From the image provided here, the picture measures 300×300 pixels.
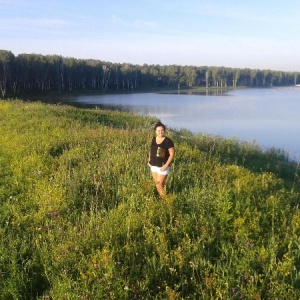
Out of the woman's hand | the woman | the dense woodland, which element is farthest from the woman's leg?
the dense woodland

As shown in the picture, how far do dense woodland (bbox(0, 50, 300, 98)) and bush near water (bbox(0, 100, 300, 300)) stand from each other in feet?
187

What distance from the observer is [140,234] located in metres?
5.19

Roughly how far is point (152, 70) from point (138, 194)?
134717mm

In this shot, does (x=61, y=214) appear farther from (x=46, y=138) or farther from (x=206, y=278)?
(x=46, y=138)

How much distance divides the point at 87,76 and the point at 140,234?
104m

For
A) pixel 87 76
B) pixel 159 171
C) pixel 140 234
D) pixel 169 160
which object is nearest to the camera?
pixel 140 234

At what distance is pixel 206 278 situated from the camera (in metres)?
4.10

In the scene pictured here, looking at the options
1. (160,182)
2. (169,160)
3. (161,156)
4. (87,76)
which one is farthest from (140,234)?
(87,76)

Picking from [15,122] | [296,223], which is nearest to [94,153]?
[296,223]

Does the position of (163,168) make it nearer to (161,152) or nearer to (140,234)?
(161,152)

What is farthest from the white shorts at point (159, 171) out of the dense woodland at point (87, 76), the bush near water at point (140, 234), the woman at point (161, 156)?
the dense woodland at point (87, 76)

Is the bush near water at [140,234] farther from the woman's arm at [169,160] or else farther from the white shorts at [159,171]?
the woman's arm at [169,160]

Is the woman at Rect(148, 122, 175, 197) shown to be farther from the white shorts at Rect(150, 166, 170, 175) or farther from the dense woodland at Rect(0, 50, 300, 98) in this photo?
the dense woodland at Rect(0, 50, 300, 98)

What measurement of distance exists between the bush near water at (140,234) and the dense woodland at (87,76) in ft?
187
